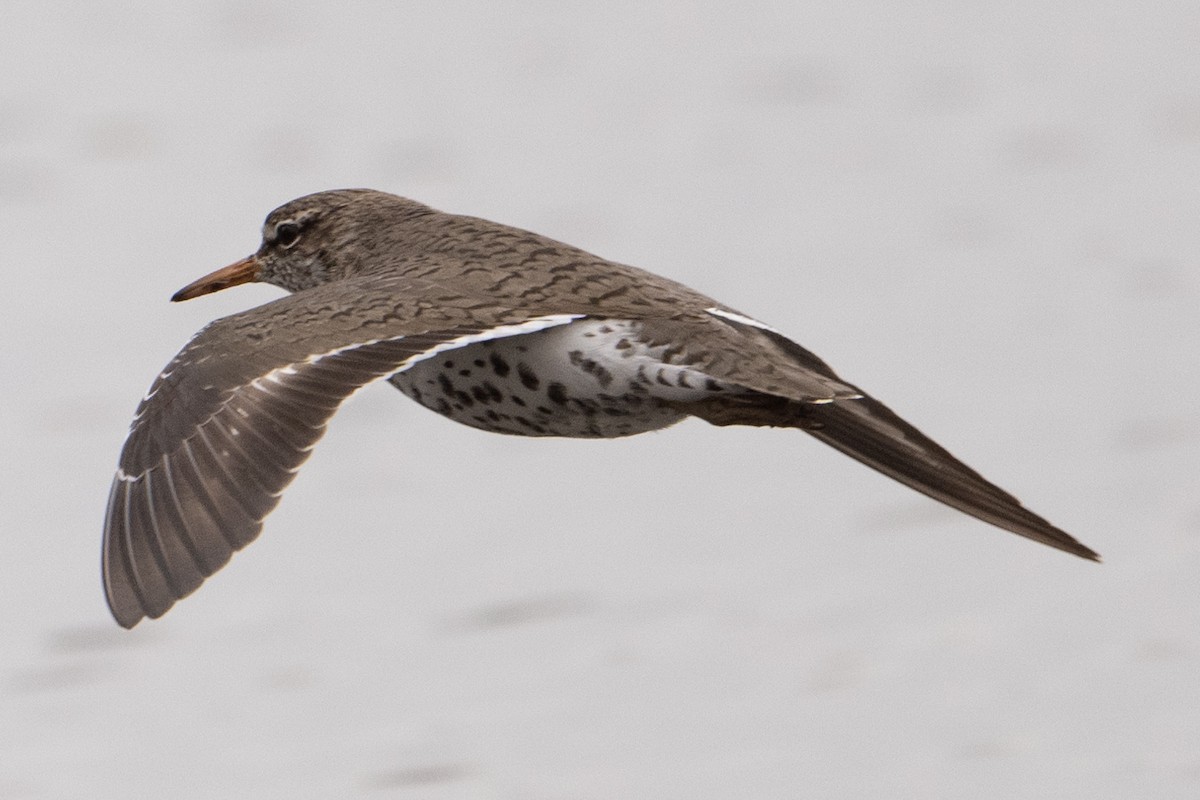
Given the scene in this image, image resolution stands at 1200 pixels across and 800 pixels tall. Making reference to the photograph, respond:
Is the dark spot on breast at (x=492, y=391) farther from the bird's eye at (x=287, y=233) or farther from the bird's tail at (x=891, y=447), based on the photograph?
the bird's eye at (x=287, y=233)

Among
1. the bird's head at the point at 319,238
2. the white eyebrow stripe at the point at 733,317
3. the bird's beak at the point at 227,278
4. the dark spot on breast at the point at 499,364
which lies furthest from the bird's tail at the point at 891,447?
the bird's beak at the point at 227,278

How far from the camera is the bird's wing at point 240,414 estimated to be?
9039 mm

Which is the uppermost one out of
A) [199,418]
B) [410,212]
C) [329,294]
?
[410,212]

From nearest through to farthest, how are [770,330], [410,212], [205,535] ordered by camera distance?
[205,535], [770,330], [410,212]

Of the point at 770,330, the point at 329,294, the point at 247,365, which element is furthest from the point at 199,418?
the point at 770,330

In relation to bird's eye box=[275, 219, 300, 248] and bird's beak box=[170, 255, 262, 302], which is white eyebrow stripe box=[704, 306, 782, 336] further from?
bird's beak box=[170, 255, 262, 302]

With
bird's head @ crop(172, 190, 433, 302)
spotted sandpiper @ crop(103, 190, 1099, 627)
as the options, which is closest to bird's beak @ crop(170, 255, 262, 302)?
bird's head @ crop(172, 190, 433, 302)

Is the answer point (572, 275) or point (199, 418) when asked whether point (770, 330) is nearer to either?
point (572, 275)

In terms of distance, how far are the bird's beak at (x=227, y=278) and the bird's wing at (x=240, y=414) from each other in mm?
1802

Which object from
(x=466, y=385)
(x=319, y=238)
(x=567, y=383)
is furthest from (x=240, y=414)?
(x=319, y=238)

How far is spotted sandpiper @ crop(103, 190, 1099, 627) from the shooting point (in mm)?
9227

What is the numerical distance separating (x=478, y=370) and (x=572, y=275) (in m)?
0.52

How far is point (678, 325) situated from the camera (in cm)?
1001

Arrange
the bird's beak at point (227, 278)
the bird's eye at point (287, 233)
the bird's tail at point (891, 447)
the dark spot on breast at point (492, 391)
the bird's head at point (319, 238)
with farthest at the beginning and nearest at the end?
the bird's beak at point (227, 278) → the bird's eye at point (287, 233) → the bird's head at point (319, 238) → the dark spot on breast at point (492, 391) → the bird's tail at point (891, 447)
